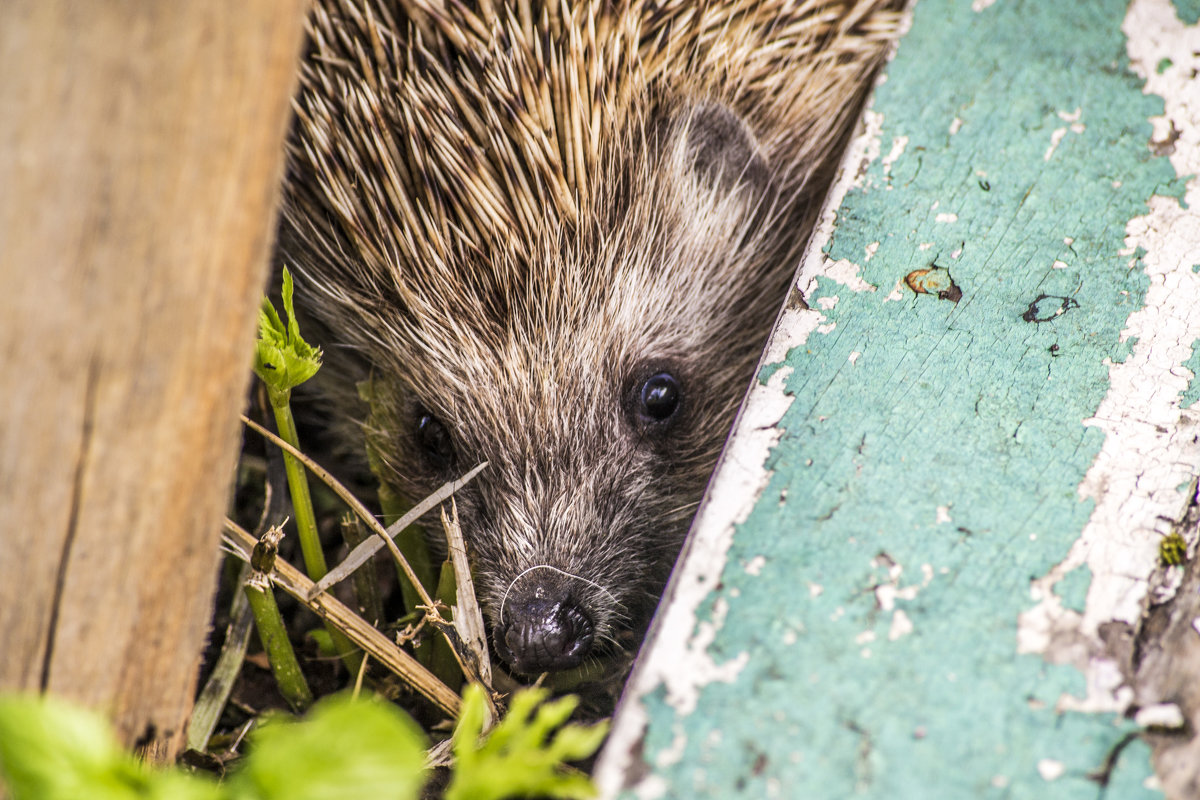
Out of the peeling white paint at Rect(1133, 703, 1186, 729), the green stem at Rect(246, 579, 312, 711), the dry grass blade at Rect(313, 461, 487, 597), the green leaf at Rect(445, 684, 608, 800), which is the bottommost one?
the green stem at Rect(246, 579, 312, 711)

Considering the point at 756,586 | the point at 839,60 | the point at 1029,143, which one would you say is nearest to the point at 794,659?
the point at 756,586

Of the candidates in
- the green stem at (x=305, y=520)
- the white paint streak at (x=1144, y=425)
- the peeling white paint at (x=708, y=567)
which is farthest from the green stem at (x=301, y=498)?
the white paint streak at (x=1144, y=425)

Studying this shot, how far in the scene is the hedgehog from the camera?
2.08m

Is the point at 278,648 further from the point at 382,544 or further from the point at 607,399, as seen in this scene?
the point at 607,399

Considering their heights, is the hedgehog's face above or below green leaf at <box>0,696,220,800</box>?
below

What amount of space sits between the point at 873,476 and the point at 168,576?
0.99 m

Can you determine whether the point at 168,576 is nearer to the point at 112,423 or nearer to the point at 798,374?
the point at 112,423

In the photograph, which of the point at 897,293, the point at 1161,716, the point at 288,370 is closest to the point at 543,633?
the point at 288,370

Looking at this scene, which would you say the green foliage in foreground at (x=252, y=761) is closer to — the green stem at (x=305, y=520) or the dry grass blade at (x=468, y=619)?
the dry grass blade at (x=468, y=619)

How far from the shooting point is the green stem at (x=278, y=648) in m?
2.02

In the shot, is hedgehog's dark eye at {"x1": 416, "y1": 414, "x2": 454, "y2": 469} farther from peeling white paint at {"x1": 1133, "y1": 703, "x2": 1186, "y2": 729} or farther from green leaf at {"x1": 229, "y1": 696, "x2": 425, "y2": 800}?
peeling white paint at {"x1": 1133, "y1": 703, "x2": 1186, "y2": 729}

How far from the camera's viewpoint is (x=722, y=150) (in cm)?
241

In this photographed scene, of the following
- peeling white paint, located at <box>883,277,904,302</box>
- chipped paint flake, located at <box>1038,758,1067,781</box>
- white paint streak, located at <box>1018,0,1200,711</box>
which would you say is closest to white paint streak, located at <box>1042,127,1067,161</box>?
white paint streak, located at <box>1018,0,1200,711</box>

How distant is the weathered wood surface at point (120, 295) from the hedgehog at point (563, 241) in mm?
922
